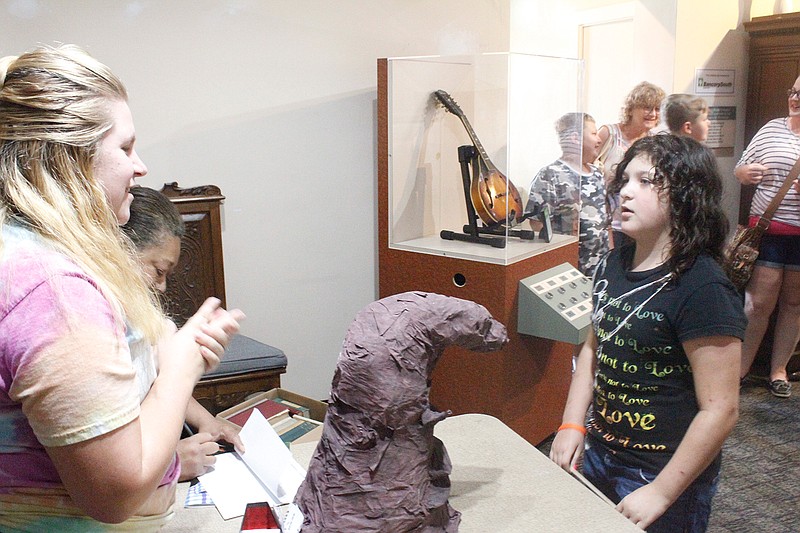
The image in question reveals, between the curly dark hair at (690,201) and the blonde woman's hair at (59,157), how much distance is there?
1.05 m

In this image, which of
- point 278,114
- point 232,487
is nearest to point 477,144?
point 278,114

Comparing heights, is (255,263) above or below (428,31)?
below

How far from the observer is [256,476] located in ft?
4.68

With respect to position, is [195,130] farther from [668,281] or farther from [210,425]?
[668,281]

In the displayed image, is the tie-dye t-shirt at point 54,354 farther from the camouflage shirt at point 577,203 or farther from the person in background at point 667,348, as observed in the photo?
the camouflage shirt at point 577,203

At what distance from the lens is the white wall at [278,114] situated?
2613 mm

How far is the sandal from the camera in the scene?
11.8 ft

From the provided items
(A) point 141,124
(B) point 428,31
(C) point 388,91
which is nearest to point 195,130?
(A) point 141,124

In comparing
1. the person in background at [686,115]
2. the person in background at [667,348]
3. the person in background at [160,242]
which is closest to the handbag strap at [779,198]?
the person in background at [686,115]

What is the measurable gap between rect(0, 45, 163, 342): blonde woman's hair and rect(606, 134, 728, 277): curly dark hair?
1.05 metres

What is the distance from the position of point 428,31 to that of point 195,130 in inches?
51.2

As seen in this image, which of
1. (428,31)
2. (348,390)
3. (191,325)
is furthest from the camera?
(428,31)

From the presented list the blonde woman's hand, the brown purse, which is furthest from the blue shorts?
the blonde woman's hand

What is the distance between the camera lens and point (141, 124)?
2.65m
